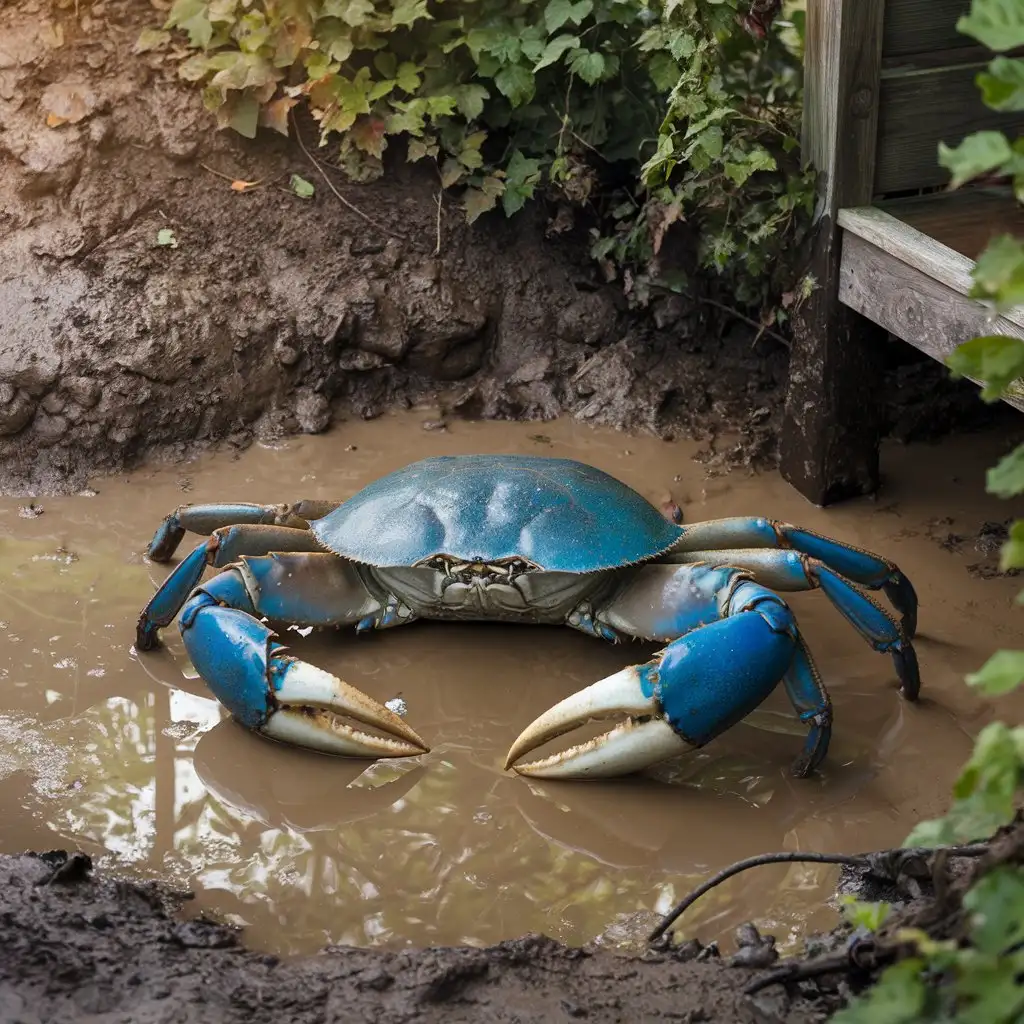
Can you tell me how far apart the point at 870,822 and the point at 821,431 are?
6.31ft

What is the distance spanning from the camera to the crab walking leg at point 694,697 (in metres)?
3.60

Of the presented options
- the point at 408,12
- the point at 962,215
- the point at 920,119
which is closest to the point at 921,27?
the point at 920,119

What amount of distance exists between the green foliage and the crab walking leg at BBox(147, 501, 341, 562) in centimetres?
192

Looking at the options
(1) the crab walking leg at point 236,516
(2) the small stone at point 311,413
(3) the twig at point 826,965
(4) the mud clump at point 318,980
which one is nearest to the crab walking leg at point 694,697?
(4) the mud clump at point 318,980

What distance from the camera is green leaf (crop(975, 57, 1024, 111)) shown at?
1.74 m

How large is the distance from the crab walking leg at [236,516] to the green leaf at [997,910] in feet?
10.4

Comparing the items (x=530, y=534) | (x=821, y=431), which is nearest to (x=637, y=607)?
(x=530, y=534)

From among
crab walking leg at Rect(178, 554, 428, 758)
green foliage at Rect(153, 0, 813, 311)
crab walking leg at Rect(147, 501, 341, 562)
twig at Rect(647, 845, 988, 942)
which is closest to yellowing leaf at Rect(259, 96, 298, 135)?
green foliage at Rect(153, 0, 813, 311)

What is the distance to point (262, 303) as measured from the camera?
19.4 feet

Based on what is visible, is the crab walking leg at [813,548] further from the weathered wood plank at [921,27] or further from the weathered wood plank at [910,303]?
the weathered wood plank at [921,27]

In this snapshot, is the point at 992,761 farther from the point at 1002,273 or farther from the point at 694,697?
the point at 694,697

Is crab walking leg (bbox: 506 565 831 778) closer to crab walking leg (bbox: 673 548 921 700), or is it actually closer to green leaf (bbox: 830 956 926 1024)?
crab walking leg (bbox: 673 548 921 700)

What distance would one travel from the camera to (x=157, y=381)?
224 inches

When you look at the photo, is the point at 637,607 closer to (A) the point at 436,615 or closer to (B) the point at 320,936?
(A) the point at 436,615
